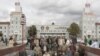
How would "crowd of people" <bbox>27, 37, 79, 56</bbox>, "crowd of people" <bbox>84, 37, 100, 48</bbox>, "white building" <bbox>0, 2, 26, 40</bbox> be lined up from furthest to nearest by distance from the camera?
"white building" <bbox>0, 2, 26, 40</bbox> < "crowd of people" <bbox>27, 37, 79, 56</bbox> < "crowd of people" <bbox>84, 37, 100, 48</bbox>

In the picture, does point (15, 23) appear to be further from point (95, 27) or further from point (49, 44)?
point (49, 44)

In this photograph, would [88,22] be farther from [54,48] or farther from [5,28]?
[54,48]

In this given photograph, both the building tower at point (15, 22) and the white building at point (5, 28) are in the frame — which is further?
the white building at point (5, 28)

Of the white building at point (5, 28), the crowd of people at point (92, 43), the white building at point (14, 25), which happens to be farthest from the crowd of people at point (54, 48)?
the white building at point (5, 28)

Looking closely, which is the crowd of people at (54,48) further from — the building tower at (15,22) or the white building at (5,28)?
the white building at (5,28)

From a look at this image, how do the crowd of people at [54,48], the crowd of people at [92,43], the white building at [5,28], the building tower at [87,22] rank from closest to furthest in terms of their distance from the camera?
1. the crowd of people at [92,43]
2. the crowd of people at [54,48]
3. the building tower at [87,22]
4. the white building at [5,28]

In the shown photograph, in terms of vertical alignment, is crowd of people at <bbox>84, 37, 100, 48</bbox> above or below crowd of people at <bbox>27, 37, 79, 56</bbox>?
above

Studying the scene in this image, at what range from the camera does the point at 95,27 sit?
617ft

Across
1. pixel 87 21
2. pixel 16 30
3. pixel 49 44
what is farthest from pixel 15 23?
pixel 49 44

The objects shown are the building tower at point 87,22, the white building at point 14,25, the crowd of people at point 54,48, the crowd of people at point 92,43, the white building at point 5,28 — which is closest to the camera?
the crowd of people at point 92,43

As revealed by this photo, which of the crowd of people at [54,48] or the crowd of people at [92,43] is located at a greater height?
the crowd of people at [92,43]

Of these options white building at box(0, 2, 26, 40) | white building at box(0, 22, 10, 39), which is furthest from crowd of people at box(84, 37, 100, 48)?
white building at box(0, 22, 10, 39)

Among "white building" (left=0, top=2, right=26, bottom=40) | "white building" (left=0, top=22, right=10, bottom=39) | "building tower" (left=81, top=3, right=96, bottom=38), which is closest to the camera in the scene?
"white building" (left=0, top=2, right=26, bottom=40)

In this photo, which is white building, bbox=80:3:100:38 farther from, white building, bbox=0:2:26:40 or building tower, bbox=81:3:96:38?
white building, bbox=0:2:26:40
